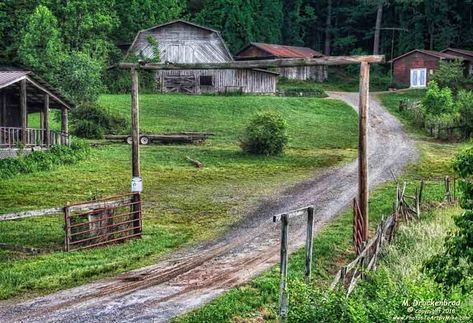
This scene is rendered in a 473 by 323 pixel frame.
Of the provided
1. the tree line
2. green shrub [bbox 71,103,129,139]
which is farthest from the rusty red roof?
green shrub [bbox 71,103,129,139]

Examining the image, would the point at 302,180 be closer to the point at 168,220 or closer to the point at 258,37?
the point at 168,220

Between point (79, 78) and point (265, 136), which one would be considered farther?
point (79, 78)

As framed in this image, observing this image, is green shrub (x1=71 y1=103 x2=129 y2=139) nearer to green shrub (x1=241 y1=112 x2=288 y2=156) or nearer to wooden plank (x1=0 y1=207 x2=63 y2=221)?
green shrub (x1=241 y1=112 x2=288 y2=156)

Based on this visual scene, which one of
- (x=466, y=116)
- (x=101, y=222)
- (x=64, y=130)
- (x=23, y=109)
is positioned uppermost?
(x=23, y=109)

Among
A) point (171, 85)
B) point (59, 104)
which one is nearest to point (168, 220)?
point (59, 104)

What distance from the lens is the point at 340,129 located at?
43.1 meters

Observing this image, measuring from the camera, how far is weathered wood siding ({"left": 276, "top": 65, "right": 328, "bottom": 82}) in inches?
2788

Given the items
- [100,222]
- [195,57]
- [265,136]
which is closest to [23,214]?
[100,222]

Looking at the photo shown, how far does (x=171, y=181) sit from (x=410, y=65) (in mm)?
44165

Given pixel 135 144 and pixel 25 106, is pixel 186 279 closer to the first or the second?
pixel 135 144

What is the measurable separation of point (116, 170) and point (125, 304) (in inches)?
682

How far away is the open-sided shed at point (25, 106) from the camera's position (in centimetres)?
3123

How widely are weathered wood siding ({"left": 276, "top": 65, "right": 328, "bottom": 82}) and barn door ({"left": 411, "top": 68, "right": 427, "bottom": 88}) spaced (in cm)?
1045

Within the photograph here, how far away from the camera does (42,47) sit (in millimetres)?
48031
